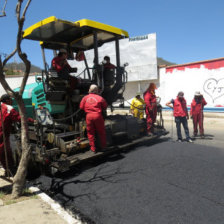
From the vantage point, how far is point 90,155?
3.90 metres

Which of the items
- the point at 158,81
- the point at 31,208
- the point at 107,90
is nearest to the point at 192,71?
the point at 158,81

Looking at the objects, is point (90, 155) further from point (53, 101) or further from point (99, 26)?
point (99, 26)

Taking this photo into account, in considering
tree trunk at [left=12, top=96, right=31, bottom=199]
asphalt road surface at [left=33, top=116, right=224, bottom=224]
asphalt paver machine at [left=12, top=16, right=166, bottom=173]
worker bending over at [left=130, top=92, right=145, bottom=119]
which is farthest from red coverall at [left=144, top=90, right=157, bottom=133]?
tree trunk at [left=12, top=96, right=31, bottom=199]

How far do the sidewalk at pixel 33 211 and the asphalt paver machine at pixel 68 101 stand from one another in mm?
670

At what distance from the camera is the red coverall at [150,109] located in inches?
224

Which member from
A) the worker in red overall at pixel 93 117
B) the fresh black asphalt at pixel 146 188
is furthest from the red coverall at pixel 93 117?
the fresh black asphalt at pixel 146 188

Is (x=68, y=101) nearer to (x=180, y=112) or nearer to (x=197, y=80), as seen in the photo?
(x=180, y=112)

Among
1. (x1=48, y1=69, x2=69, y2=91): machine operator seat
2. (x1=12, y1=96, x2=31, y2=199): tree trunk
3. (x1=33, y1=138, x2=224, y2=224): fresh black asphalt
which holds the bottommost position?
(x1=33, y1=138, x2=224, y2=224): fresh black asphalt

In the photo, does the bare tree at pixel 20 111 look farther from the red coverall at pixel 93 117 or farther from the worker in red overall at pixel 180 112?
the worker in red overall at pixel 180 112

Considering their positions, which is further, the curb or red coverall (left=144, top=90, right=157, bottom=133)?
red coverall (left=144, top=90, right=157, bottom=133)

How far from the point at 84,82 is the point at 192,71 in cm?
879

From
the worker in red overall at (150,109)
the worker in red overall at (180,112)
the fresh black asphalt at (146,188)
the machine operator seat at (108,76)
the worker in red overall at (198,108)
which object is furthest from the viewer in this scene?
the worker in red overall at (198,108)

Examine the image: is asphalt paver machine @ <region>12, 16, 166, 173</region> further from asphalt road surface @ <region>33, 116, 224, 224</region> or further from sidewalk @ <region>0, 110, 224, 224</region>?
sidewalk @ <region>0, 110, 224, 224</region>

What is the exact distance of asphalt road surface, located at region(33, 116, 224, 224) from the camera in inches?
99.3
